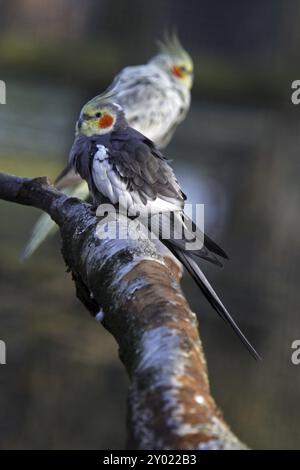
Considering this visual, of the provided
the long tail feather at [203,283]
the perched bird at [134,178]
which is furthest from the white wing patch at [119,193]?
the long tail feather at [203,283]

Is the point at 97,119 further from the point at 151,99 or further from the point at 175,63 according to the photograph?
the point at 175,63

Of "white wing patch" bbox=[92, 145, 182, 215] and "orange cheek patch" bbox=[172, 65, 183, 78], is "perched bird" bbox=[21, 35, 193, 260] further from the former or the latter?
"white wing patch" bbox=[92, 145, 182, 215]

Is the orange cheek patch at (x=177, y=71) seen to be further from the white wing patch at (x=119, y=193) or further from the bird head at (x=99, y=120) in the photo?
the white wing patch at (x=119, y=193)

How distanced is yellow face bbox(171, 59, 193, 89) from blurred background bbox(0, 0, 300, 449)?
1363 mm

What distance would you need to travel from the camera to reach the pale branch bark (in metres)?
1.06

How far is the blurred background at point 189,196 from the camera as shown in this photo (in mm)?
4551

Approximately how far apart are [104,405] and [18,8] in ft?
12.5

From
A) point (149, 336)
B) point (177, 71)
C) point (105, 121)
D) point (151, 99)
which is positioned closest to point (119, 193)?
point (105, 121)

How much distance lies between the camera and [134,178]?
89.0 inches

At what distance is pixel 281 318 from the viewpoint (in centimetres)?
509

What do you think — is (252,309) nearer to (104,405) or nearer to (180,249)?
(104,405)

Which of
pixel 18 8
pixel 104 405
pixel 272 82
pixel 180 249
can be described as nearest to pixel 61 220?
pixel 180 249

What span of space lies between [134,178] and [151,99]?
1585 millimetres
